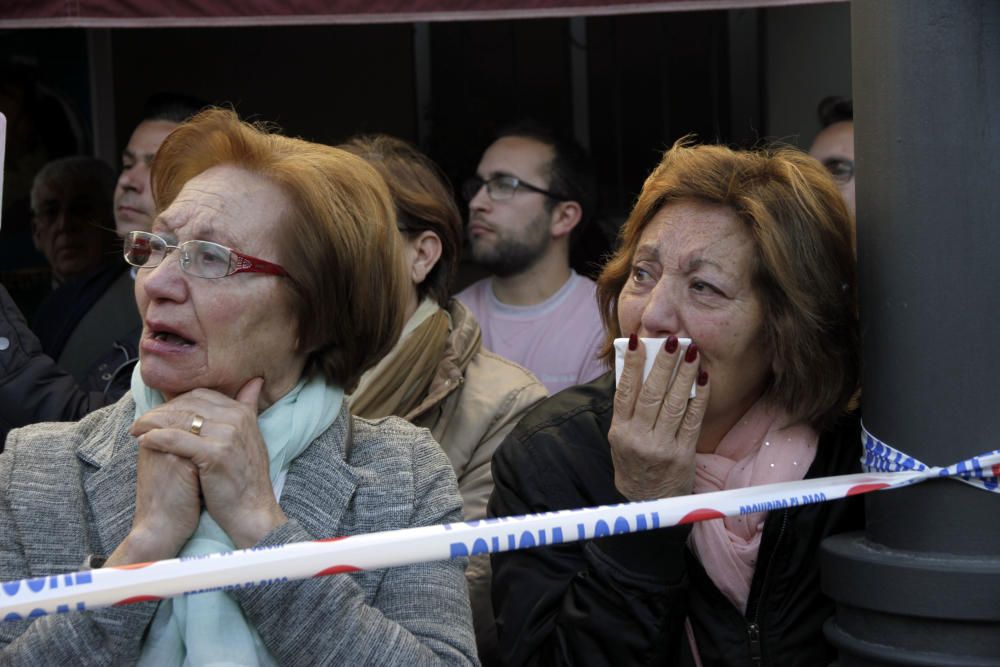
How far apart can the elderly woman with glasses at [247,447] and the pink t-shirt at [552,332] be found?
7.41 ft

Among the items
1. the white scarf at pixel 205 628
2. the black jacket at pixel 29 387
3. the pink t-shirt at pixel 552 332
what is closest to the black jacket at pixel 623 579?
the white scarf at pixel 205 628

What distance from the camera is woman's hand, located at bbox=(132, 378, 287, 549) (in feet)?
7.53

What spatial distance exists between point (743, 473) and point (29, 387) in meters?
1.95

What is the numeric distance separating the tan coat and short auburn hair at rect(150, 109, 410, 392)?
1042mm

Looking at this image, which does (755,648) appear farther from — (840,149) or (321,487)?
(840,149)

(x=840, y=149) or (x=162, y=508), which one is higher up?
(x=840, y=149)

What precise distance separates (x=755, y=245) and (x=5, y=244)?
4.46 m

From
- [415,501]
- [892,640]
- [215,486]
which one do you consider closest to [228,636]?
[215,486]

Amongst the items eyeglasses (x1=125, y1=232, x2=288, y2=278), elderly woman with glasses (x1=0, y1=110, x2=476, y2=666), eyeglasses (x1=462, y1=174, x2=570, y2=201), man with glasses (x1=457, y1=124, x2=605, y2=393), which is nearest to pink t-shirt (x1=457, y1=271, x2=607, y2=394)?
man with glasses (x1=457, y1=124, x2=605, y2=393)

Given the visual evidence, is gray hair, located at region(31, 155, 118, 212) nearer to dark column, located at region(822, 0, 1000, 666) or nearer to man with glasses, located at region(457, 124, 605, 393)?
man with glasses, located at region(457, 124, 605, 393)

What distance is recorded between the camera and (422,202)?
164 inches

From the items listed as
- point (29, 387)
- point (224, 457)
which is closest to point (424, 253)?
point (29, 387)

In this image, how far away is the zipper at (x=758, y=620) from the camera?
271cm

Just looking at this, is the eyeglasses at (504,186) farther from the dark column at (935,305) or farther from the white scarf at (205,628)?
the dark column at (935,305)
